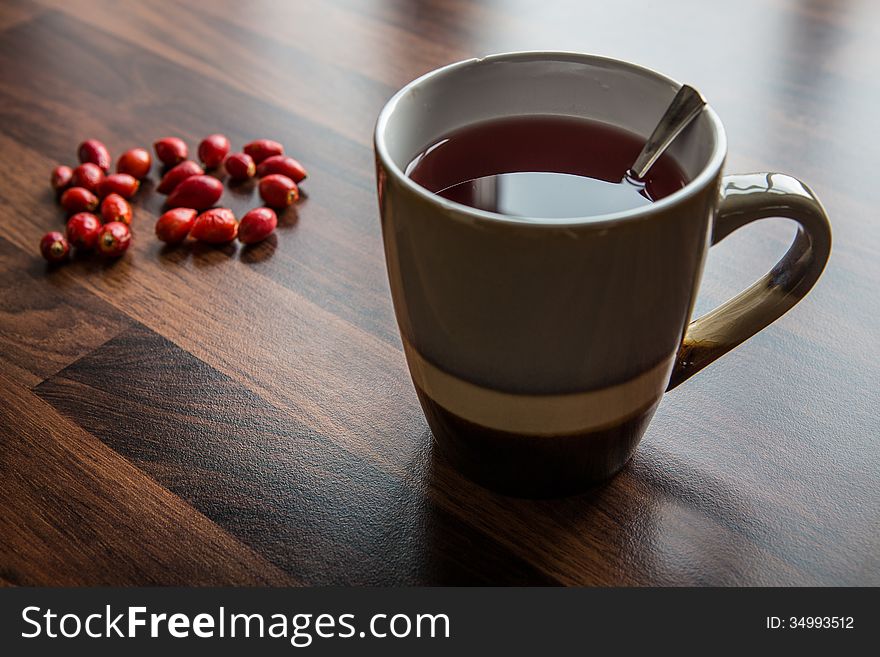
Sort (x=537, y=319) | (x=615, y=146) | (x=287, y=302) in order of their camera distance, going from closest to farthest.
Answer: (x=537, y=319) → (x=615, y=146) → (x=287, y=302)

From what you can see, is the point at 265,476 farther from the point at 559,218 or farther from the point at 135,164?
the point at 135,164

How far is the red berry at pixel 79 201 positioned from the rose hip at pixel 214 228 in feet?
0.34

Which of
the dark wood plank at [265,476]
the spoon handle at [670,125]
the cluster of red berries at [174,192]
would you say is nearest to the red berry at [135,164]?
the cluster of red berries at [174,192]

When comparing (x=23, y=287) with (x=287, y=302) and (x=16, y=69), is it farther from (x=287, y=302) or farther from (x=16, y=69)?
(x=16, y=69)

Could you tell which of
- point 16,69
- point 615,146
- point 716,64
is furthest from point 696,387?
point 16,69

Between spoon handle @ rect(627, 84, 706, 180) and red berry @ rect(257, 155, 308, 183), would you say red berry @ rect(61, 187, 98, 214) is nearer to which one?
red berry @ rect(257, 155, 308, 183)

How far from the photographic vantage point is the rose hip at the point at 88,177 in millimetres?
839

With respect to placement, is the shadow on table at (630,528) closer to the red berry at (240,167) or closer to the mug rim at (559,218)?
the mug rim at (559,218)

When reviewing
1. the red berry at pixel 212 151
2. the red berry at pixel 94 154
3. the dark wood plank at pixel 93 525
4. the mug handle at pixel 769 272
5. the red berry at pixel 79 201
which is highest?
the mug handle at pixel 769 272

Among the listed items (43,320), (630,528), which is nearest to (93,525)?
(43,320)

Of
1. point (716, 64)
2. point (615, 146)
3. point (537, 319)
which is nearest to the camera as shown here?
point (537, 319)

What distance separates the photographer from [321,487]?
1.95ft

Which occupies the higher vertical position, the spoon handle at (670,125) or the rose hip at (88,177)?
the spoon handle at (670,125)

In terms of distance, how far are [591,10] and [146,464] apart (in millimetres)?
742
